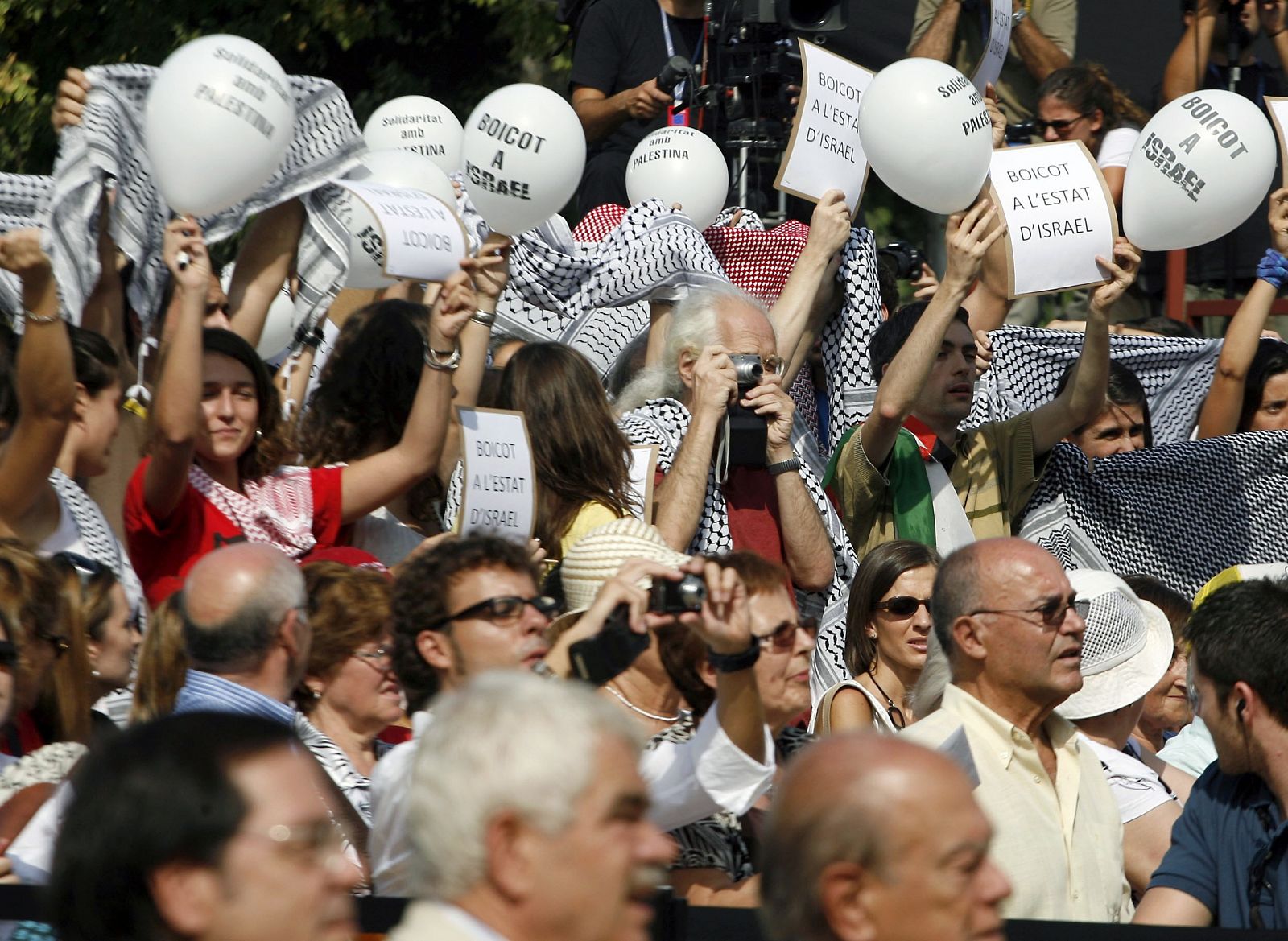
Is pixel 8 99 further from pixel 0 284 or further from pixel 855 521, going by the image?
pixel 855 521

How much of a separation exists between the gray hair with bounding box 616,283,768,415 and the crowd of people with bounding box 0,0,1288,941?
0.06 feet

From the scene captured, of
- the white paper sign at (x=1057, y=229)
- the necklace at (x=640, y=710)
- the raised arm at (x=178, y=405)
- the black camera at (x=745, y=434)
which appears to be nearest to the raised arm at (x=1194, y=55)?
the white paper sign at (x=1057, y=229)

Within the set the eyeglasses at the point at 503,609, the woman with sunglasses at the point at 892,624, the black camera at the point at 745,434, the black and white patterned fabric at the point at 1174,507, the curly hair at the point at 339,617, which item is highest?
the eyeglasses at the point at 503,609

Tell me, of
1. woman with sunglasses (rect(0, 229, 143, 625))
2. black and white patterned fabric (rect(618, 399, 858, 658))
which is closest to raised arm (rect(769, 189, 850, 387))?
black and white patterned fabric (rect(618, 399, 858, 658))

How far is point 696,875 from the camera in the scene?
3520 mm

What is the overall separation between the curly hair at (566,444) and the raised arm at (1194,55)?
4.21 meters

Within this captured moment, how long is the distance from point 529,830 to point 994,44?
5.10 meters

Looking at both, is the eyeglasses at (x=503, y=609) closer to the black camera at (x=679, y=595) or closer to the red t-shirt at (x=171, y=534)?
the black camera at (x=679, y=595)

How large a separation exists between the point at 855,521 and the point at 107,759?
343cm

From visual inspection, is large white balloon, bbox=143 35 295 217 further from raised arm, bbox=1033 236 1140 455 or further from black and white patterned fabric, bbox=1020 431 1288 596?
black and white patterned fabric, bbox=1020 431 1288 596

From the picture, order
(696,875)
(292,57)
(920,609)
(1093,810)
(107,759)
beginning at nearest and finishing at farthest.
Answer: (107,759) < (696,875) < (1093,810) < (920,609) < (292,57)

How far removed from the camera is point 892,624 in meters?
4.57

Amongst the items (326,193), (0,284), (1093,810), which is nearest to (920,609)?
(1093,810)

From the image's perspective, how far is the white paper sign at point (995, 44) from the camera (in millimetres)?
6723
